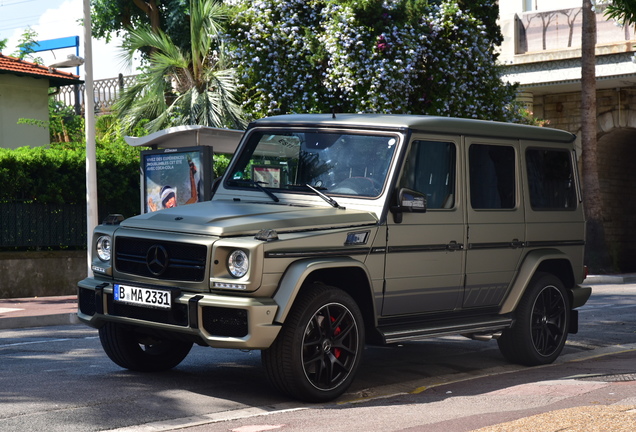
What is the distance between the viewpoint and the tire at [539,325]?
28.6ft

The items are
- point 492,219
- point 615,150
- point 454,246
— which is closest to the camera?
point 454,246

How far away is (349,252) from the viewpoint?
705 cm

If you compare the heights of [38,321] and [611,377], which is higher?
[611,377]

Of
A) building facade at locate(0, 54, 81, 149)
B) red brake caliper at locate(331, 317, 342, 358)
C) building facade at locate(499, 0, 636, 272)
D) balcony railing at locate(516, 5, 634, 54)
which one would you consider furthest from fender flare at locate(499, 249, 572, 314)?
balcony railing at locate(516, 5, 634, 54)

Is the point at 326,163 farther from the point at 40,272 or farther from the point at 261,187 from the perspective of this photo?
the point at 40,272

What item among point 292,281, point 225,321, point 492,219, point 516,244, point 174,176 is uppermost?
point 174,176

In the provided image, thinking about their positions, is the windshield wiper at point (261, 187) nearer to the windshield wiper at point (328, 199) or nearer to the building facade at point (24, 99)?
the windshield wiper at point (328, 199)

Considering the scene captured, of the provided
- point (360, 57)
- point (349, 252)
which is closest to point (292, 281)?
point (349, 252)

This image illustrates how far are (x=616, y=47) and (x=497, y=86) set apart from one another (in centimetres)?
579

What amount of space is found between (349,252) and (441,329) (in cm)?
125

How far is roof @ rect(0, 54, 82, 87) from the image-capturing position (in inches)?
1052

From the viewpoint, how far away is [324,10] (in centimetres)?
2233

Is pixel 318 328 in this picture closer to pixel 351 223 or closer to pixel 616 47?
pixel 351 223

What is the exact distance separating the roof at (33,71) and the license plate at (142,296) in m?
20.9
